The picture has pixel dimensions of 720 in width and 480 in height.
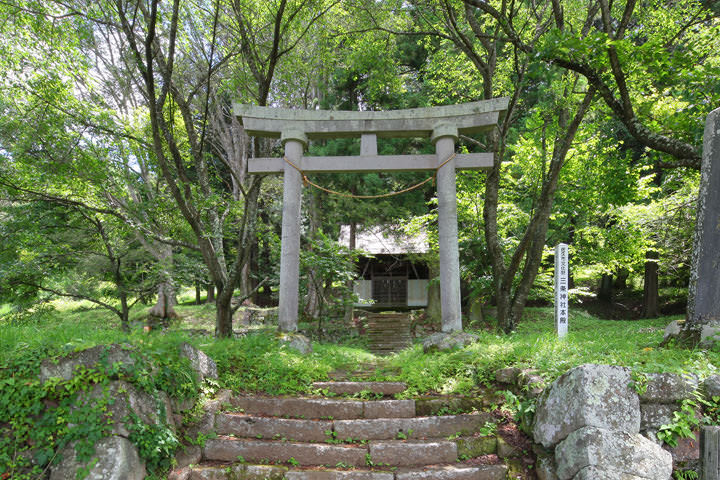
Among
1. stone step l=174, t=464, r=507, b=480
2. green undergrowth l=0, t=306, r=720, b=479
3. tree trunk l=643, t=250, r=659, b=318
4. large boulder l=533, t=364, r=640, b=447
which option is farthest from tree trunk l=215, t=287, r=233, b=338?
tree trunk l=643, t=250, r=659, b=318

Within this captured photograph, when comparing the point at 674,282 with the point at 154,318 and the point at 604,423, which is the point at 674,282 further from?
the point at 154,318

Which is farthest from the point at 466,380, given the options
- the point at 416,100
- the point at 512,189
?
the point at 416,100

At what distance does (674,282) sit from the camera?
733 inches

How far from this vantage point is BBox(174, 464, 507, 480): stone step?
11.6 ft

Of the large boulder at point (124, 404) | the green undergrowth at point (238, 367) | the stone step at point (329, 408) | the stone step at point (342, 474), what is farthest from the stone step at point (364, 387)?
the large boulder at point (124, 404)

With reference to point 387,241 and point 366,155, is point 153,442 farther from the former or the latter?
point 387,241

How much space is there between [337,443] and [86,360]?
245 cm

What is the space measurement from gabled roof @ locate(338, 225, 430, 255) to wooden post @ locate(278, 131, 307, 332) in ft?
25.2

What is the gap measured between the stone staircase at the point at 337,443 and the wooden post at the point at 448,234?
2.35m

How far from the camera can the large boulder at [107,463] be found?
10.0 ft

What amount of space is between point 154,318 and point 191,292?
14439 millimetres

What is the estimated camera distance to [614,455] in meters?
3.08

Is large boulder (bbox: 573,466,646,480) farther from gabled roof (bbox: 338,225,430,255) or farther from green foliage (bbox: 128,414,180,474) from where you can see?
gabled roof (bbox: 338,225,430,255)

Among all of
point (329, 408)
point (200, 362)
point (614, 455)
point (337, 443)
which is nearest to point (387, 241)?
point (329, 408)
